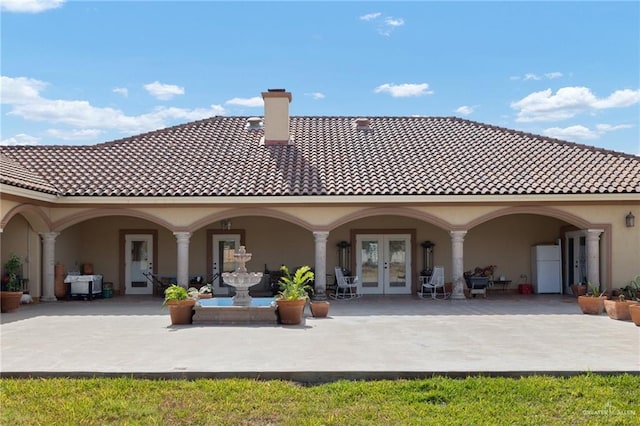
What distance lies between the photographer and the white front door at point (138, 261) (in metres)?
19.6

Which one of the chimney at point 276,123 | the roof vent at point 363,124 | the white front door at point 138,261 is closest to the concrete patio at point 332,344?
the white front door at point 138,261

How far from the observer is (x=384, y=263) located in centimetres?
1933

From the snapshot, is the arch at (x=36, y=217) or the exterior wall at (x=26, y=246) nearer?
the arch at (x=36, y=217)

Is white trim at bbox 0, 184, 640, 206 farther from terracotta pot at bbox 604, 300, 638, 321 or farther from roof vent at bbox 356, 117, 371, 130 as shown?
roof vent at bbox 356, 117, 371, 130

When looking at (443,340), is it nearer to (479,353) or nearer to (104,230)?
(479,353)

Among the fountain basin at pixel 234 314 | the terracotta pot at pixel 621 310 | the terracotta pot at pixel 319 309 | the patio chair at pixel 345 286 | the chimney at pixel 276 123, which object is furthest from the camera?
the chimney at pixel 276 123

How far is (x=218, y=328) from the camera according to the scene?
37.8 feet

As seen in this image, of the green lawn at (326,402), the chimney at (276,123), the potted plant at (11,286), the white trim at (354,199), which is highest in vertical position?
the chimney at (276,123)

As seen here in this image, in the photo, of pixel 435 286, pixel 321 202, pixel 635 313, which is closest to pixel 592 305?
pixel 635 313

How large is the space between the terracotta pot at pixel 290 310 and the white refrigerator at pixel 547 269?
401 inches

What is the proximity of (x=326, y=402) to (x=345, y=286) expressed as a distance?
1121cm

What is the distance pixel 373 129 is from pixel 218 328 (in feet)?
42.8

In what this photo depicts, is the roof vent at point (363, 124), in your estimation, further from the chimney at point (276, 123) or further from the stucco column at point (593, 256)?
the stucco column at point (593, 256)

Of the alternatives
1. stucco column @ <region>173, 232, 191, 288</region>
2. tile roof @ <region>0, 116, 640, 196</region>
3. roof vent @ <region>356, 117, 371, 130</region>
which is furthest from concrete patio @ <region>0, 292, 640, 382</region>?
roof vent @ <region>356, 117, 371, 130</region>
